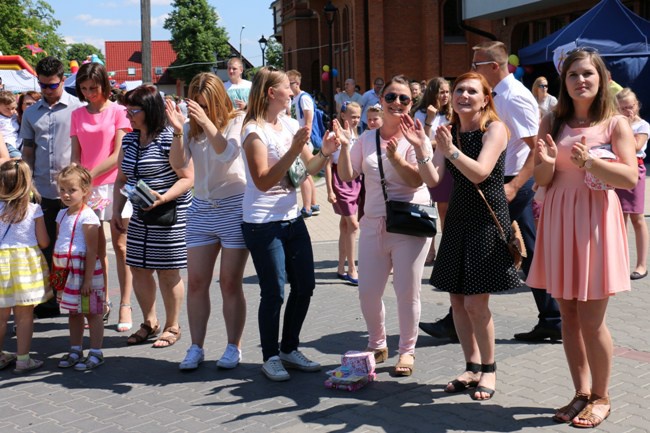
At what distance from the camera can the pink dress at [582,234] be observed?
4.53m

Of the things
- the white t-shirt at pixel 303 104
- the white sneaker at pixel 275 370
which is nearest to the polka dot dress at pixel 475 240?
the white sneaker at pixel 275 370

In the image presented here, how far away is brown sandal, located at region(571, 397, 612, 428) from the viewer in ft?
14.9

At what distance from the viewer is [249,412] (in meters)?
5.05

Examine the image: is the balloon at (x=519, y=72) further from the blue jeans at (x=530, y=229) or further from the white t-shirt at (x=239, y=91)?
the blue jeans at (x=530, y=229)

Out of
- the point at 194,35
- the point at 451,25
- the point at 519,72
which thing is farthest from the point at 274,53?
the point at 519,72

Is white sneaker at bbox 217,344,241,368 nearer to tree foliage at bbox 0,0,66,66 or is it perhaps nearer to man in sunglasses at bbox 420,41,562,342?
man in sunglasses at bbox 420,41,562,342

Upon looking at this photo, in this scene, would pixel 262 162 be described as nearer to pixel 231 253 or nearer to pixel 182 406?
pixel 231 253

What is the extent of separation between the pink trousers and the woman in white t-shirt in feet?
1.25

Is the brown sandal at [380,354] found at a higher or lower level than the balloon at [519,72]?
lower

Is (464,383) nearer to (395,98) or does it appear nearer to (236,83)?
(395,98)

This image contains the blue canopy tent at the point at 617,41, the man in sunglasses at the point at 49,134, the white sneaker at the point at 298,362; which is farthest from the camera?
the blue canopy tent at the point at 617,41

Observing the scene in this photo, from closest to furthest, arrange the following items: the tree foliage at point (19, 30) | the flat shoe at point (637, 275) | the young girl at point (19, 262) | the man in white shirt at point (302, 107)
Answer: the young girl at point (19, 262)
the flat shoe at point (637, 275)
the man in white shirt at point (302, 107)
the tree foliage at point (19, 30)

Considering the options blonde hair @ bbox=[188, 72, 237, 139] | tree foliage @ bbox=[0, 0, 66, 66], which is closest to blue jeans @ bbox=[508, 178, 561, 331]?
blonde hair @ bbox=[188, 72, 237, 139]

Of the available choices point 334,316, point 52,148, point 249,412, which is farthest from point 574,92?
point 52,148
